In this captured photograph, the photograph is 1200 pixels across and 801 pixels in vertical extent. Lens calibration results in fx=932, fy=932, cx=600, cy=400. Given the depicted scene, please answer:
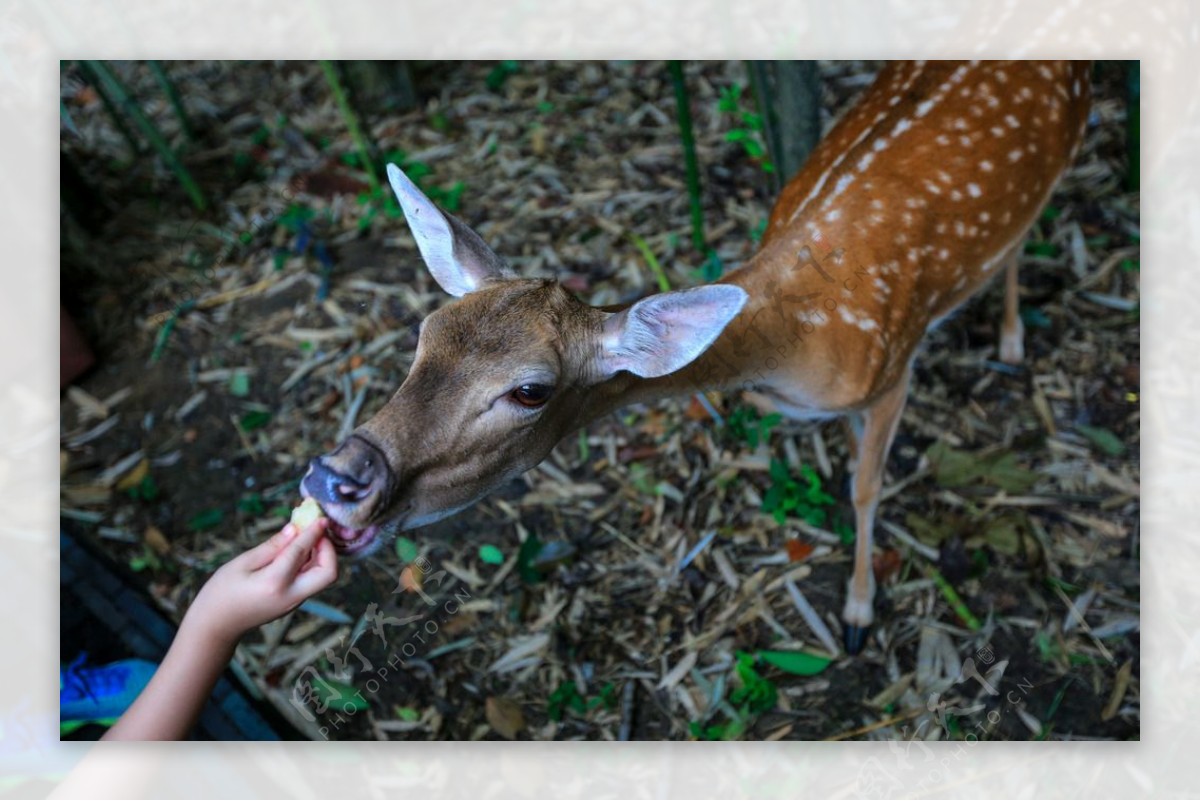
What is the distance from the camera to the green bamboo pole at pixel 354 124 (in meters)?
2.51

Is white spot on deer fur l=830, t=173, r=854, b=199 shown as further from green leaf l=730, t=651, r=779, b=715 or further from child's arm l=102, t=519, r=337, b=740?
child's arm l=102, t=519, r=337, b=740

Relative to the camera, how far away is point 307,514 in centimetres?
139

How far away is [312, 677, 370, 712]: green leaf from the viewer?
2135mm

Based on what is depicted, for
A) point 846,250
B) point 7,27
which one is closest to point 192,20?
point 7,27

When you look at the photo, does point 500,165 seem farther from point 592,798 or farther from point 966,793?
point 966,793

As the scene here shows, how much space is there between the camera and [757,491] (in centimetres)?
243

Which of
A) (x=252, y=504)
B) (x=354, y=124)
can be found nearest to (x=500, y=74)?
(x=354, y=124)

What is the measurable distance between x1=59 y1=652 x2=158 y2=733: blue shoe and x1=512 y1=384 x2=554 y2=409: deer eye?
103cm

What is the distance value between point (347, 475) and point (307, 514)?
0.12 meters

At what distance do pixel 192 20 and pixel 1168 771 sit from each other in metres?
2.61

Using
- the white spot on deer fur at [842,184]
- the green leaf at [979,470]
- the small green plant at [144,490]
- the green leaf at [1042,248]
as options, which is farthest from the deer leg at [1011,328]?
the small green plant at [144,490]

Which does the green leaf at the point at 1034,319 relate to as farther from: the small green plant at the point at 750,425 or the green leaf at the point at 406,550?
the green leaf at the point at 406,550

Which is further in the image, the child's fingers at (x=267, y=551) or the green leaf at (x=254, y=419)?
the green leaf at (x=254, y=419)

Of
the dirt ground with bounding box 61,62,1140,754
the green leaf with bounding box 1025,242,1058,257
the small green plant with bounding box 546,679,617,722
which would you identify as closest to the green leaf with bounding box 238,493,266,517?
the dirt ground with bounding box 61,62,1140,754
